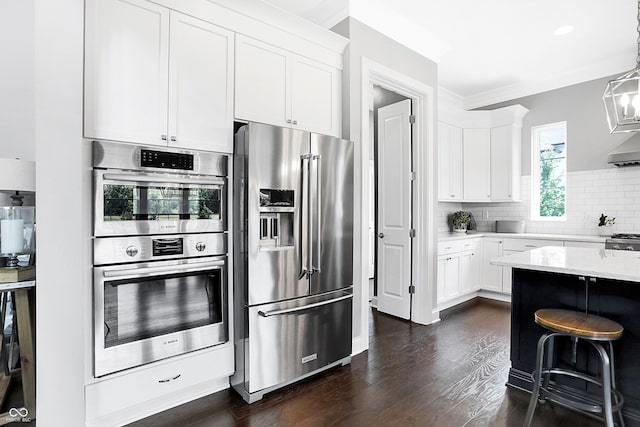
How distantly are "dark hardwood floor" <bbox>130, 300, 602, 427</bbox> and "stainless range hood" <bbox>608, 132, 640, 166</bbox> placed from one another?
2.52 metres

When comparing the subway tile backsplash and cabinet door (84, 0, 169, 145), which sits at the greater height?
cabinet door (84, 0, 169, 145)

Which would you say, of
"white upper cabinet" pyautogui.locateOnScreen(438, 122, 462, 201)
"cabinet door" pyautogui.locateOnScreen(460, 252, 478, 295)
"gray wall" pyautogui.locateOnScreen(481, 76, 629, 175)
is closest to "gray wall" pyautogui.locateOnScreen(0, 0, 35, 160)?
"white upper cabinet" pyautogui.locateOnScreen(438, 122, 462, 201)

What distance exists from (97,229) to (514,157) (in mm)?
4996

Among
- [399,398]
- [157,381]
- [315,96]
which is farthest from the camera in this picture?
[315,96]

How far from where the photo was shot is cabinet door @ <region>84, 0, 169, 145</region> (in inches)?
70.2

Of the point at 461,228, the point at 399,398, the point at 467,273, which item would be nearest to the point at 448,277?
the point at 467,273

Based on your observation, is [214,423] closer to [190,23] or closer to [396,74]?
[190,23]

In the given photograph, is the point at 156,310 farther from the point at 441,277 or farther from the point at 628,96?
the point at 441,277

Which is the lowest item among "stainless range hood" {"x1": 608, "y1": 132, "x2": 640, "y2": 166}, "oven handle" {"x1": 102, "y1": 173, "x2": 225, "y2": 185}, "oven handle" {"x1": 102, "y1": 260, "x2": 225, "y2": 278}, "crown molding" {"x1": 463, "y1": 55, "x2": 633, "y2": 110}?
"oven handle" {"x1": 102, "y1": 260, "x2": 225, "y2": 278}

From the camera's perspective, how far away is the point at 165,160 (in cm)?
200

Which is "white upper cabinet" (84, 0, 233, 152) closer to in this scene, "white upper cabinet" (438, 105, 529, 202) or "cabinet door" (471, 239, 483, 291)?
"white upper cabinet" (438, 105, 529, 202)

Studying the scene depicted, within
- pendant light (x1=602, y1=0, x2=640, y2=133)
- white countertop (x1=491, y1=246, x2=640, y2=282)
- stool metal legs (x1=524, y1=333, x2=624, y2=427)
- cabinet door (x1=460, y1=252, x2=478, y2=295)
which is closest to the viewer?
stool metal legs (x1=524, y1=333, x2=624, y2=427)

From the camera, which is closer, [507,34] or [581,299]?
[581,299]

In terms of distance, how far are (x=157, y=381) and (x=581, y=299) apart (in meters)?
2.71
